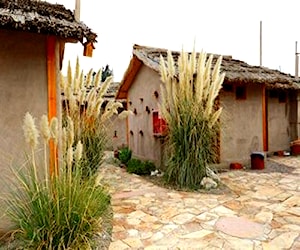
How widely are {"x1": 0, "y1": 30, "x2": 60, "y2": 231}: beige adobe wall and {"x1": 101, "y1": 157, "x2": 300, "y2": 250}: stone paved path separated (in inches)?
48.5

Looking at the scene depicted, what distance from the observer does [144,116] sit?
33.7ft

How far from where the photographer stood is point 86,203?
133 inches

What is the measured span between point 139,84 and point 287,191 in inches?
244

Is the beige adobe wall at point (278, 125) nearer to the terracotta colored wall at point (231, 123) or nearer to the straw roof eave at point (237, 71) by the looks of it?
the terracotta colored wall at point (231, 123)

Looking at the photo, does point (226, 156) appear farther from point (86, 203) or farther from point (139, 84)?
point (86, 203)

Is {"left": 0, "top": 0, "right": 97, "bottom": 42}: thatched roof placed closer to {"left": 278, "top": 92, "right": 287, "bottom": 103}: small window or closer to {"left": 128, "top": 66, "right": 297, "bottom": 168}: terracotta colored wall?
{"left": 128, "top": 66, "right": 297, "bottom": 168}: terracotta colored wall

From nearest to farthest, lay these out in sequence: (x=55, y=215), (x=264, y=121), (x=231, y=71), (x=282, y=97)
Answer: (x=55, y=215)
(x=231, y=71)
(x=264, y=121)
(x=282, y=97)

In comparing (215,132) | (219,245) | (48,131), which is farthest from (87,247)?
(215,132)

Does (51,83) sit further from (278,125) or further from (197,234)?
(278,125)

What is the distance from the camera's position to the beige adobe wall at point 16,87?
3.72 metres

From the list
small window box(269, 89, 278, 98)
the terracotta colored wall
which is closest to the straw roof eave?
the terracotta colored wall

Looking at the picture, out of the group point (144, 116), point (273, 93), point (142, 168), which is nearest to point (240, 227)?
point (142, 168)

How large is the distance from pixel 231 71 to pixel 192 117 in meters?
3.30

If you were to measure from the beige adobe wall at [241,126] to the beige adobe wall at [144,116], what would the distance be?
2.02 m
